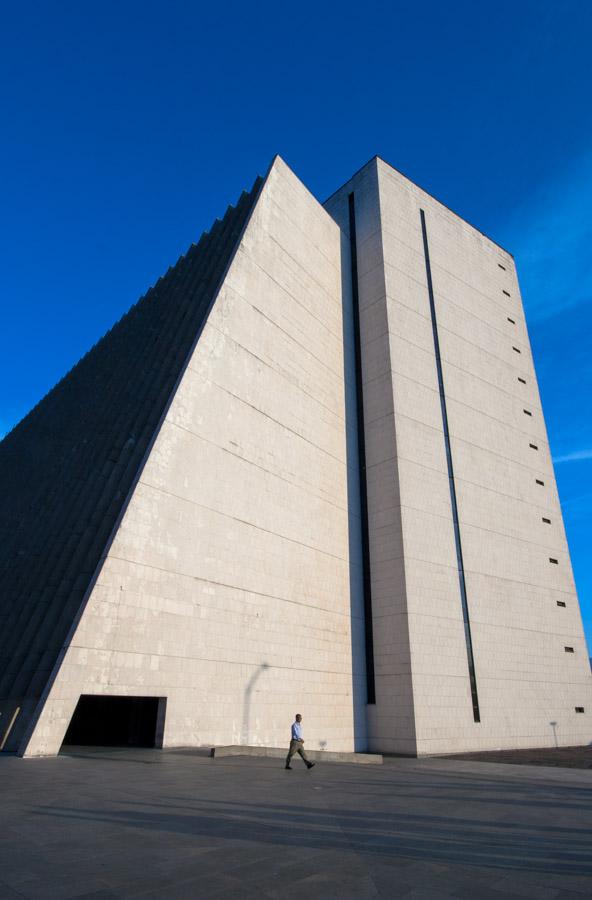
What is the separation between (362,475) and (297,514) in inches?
184

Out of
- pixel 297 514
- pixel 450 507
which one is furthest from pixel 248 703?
pixel 450 507

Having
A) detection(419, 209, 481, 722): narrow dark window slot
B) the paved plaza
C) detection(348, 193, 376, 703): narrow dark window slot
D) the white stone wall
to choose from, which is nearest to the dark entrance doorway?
the white stone wall

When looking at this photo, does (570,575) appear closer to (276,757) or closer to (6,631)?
(276,757)

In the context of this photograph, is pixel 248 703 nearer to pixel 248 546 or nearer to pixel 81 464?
pixel 248 546

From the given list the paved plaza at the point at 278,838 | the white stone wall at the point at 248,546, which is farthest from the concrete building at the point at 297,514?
the paved plaza at the point at 278,838

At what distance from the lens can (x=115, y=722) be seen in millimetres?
15516

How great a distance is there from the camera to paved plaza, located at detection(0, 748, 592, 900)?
3465mm

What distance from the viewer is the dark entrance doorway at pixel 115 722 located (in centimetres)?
1441

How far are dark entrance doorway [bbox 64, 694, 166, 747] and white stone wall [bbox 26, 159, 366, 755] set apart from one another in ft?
7.12

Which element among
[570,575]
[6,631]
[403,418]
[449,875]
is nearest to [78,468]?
[6,631]

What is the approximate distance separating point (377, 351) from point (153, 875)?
2125cm

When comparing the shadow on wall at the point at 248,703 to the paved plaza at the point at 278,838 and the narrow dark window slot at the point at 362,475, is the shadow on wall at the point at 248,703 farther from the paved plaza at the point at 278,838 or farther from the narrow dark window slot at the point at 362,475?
the paved plaza at the point at 278,838

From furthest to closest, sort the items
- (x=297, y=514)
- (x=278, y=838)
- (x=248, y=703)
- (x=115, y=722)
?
(x=297, y=514), (x=115, y=722), (x=248, y=703), (x=278, y=838)

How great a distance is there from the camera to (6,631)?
42.8 ft
